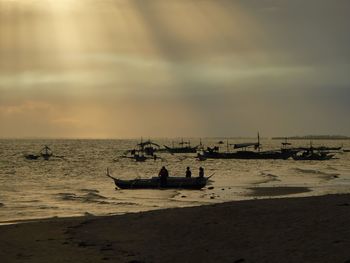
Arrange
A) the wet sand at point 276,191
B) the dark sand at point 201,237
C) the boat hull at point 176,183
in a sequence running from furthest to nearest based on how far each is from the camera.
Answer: the boat hull at point 176,183 < the wet sand at point 276,191 < the dark sand at point 201,237

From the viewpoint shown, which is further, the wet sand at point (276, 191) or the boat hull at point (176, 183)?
the boat hull at point (176, 183)

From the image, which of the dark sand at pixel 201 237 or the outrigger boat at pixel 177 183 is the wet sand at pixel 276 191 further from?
the dark sand at pixel 201 237

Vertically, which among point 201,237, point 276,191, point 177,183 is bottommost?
point 276,191

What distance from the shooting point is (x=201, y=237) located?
15031 millimetres

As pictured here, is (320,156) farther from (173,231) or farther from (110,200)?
(173,231)

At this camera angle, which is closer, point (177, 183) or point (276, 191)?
point (276, 191)

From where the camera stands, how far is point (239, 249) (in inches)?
515

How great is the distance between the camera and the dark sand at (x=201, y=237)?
492 inches

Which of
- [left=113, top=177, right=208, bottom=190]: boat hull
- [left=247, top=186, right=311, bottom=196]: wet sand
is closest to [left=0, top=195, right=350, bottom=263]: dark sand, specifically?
[left=247, top=186, right=311, bottom=196]: wet sand

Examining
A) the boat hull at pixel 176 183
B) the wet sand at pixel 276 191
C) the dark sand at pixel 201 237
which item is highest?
the dark sand at pixel 201 237

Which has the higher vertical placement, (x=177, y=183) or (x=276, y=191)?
(x=177, y=183)

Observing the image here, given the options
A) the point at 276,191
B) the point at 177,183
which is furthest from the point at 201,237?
the point at 177,183

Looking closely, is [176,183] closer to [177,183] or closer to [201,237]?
[177,183]

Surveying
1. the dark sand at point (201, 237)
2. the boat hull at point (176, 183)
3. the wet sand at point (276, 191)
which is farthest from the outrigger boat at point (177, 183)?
the dark sand at point (201, 237)
